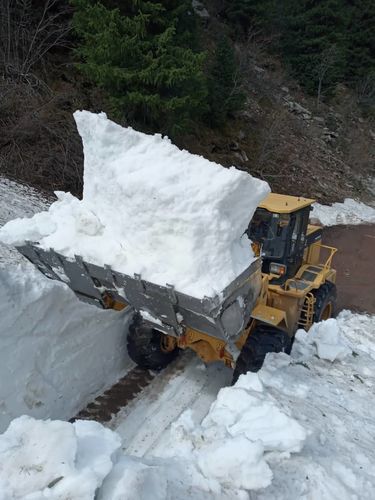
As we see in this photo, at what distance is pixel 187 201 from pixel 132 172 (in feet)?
2.16

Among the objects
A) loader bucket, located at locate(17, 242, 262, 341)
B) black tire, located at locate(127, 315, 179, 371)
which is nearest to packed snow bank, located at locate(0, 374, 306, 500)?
loader bucket, located at locate(17, 242, 262, 341)

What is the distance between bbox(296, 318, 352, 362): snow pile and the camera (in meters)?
5.90

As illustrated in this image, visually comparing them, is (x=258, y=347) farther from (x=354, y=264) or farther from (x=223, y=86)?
(x=223, y=86)

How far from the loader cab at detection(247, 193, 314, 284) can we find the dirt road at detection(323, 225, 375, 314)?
3.30m

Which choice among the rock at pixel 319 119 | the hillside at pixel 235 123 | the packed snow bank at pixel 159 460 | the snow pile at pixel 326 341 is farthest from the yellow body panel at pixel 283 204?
the rock at pixel 319 119

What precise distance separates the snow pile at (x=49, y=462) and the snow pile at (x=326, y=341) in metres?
3.86

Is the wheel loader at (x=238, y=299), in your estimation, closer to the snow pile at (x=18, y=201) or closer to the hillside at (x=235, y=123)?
the snow pile at (x=18, y=201)

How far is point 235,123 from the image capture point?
17969mm

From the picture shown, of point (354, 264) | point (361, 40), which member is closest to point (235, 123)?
point (354, 264)

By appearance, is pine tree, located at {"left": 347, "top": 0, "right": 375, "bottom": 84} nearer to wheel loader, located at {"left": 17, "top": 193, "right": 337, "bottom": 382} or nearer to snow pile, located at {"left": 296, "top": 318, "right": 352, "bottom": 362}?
wheel loader, located at {"left": 17, "top": 193, "right": 337, "bottom": 382}

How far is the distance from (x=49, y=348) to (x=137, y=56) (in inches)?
294

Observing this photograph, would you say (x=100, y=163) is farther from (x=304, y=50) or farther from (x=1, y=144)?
(x=304, y=50)

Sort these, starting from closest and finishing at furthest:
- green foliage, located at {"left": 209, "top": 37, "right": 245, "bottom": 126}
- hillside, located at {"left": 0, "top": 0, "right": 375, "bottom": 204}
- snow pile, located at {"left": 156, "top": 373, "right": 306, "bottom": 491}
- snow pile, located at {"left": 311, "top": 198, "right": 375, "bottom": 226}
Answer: snow pile, located at {"left": 156, "top": 373, "right": 306, "bottom": 491} < hillside, located at {"left": 0, "top": 0, "right": 375, "bottom": 204} < snow pile, located at {"left": 311, "top": 198, "right": 375, "bottom": 226} < green foliage, located at {"left": 209, "top": 37, "right": 245, "bottom": 126}

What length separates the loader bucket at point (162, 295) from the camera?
12.8 ft
